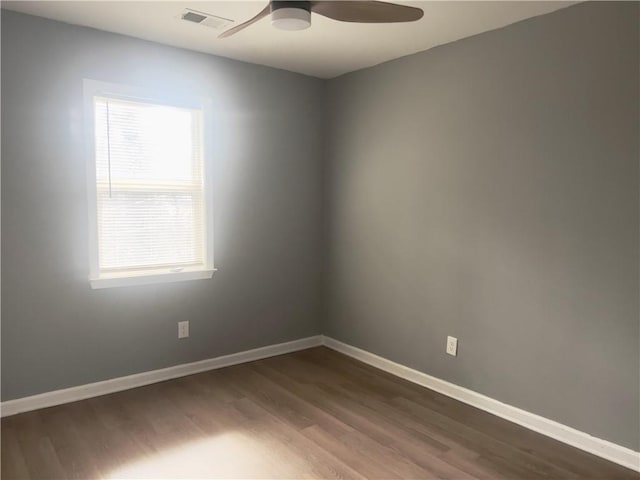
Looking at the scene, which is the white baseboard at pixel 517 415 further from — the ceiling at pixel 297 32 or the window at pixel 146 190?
the ceiling at pixel 297 32

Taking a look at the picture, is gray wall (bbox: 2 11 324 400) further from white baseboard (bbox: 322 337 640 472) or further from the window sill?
white baseboard (bbox: 322 337 640 472)

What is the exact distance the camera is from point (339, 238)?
13.1 ft

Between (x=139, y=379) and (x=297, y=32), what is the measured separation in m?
2.50

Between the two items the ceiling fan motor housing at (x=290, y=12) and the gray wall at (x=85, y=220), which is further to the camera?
the gray wall at (x=85, y=220)

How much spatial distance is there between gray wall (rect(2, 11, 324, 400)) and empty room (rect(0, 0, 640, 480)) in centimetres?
2

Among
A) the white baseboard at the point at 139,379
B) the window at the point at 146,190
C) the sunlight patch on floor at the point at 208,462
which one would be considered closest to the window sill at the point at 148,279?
the window at the point at 146,190

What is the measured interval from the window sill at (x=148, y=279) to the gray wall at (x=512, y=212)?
126 cm

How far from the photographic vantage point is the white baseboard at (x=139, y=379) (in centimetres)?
279

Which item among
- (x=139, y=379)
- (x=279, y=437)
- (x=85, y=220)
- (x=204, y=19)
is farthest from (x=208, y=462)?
(x=204, y=19)

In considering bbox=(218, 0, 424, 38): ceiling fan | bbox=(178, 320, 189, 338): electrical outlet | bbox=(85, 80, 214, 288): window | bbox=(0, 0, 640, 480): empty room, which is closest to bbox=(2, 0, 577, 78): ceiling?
bbox=(0, 0, 640, 480): empty room

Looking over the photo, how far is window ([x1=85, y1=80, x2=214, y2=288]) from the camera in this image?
2967mm

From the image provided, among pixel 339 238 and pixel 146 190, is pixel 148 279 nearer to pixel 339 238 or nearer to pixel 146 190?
pixel 146 190

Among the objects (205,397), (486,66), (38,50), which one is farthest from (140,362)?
(486,66)

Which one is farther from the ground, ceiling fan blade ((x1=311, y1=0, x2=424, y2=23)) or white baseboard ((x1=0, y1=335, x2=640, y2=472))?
ceiling fan blade ((x1=311, y1=0, x2=424, y2=23))
